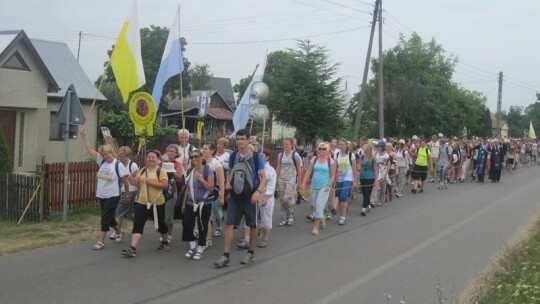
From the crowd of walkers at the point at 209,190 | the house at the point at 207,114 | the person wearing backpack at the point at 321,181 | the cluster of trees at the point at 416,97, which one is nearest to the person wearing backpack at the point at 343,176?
the crowd of walkers at the point at 209,190

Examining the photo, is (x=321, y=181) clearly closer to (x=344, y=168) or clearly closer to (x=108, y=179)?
(x=344, y=168)

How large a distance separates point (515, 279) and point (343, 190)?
5.07 metres

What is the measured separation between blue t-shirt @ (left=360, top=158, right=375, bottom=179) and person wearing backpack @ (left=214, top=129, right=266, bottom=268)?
5882 mm

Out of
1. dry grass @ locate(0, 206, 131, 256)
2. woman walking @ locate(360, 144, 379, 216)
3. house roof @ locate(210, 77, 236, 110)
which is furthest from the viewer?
house roof @ locate(210, 77, 236, 110)

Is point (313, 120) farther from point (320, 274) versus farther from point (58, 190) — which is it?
point (320, 274)

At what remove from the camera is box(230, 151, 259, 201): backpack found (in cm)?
748

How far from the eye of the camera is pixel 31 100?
19578 mm

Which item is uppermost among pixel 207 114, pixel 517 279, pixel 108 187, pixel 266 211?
pixel 207 114

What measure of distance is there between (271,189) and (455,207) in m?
6.90

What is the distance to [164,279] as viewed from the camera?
22.2ft

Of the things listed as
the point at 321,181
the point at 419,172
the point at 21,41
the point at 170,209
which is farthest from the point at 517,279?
the point at 21,41

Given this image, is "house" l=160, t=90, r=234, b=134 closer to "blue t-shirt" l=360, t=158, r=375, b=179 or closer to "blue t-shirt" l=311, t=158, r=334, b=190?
"blue t-shirt" l=360, t=158, r=375, b=179

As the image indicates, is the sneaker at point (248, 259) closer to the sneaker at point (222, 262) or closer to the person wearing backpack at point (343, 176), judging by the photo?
the sneaker at point (222, 262)

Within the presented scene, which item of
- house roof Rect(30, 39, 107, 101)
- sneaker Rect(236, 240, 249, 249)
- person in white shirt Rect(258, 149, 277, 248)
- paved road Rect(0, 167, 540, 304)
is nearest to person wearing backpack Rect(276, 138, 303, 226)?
paved road Rect(0, 167, 540, 304)
